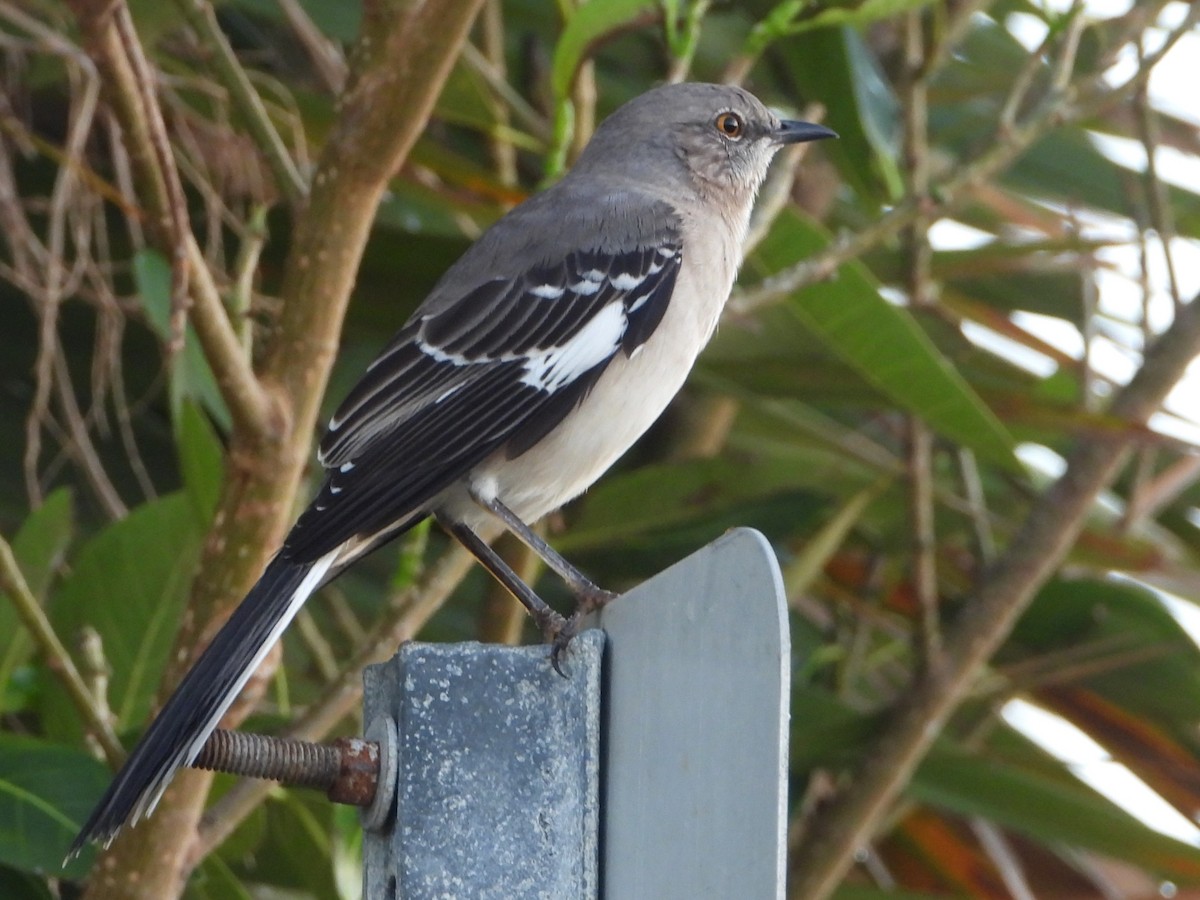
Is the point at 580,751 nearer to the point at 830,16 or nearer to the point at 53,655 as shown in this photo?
the point at 53,655

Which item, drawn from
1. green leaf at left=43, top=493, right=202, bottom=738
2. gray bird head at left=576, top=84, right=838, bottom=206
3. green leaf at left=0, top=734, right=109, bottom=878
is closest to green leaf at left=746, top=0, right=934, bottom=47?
gray bird head at left=576, top=84, right=838, bottom=206

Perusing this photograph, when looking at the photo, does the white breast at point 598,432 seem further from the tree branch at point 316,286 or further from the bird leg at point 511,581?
the tree branch at point 316,286

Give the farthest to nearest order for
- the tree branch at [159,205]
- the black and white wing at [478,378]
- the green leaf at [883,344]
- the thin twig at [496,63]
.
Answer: the thin twig at [496,63] → the green leaf at [883,344] → the black and white wing at [478,378] → the tree branch at [159,205]

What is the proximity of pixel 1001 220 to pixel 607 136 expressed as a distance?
→ 1536 millimetres

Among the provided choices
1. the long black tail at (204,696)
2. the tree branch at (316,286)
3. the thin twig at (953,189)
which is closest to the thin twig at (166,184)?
the tree branch at (316,286)

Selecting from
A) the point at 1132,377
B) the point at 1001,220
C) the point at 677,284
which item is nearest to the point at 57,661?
the point at 677,284

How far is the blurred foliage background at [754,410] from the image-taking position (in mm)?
2643

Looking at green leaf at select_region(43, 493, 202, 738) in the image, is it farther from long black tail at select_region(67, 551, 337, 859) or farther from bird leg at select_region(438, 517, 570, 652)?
long black tail at select_region(67, 551, 337, 859)

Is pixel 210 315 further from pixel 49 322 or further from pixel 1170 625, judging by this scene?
pixel 1170 625

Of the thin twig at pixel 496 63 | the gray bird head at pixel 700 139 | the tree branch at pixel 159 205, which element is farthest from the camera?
the thin twig at pixel 496 63

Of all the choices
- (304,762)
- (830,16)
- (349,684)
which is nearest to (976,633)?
→ (830,16)

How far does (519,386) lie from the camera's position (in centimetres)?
259

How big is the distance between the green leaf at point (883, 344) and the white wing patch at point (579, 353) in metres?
0.46

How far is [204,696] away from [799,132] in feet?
6.16
